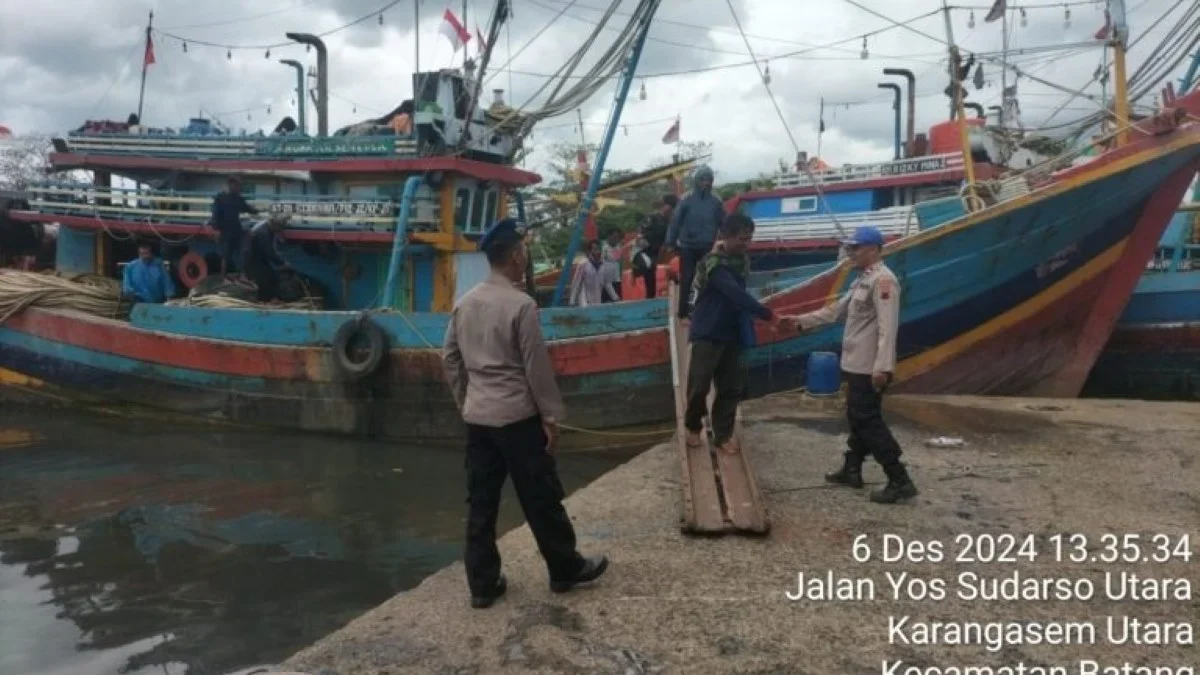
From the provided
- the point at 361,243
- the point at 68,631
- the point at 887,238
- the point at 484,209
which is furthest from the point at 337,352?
the point at 887,238

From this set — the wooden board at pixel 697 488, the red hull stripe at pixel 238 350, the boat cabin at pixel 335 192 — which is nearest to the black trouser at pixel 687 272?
the wooden board at pixel 697 488

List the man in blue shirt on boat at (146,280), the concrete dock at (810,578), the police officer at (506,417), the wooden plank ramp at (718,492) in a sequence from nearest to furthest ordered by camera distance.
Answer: the concrete dock at (810,578) → the police officer at (506,417) → the wooden plank ramp at (718,492) → the man in blue shirt on boat at (146,280)

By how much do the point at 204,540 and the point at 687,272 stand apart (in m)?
4.21

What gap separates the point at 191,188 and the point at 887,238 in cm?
965

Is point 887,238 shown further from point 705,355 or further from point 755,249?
point 705,355

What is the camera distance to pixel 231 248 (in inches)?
415

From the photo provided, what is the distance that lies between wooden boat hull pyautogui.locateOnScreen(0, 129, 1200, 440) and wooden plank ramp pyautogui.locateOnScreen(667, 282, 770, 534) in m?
2.63

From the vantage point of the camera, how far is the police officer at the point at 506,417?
3416 millimetres

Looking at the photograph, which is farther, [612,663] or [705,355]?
[705,355]

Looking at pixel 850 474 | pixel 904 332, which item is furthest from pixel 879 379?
pixel 904 332

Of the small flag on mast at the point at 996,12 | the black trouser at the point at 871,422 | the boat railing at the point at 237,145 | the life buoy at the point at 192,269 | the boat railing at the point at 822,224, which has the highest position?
the small flag on mast at the point at 996,12

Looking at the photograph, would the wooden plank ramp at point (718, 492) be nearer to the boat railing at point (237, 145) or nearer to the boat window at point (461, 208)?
the boat window at point (461, 208)

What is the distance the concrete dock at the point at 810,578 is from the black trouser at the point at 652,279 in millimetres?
4210

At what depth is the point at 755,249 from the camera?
648 inches
